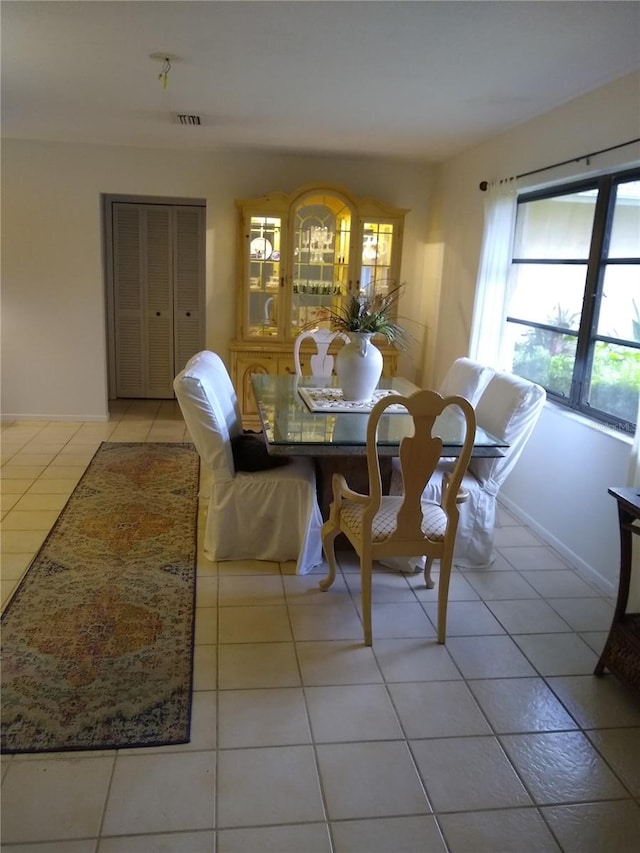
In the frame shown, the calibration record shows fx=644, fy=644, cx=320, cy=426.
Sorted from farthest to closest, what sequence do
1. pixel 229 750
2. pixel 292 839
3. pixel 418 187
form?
pixel 418 187 → pixel 229 750 → pixel 292 839

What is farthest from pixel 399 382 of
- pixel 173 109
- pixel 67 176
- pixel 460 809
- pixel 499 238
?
pixel 67 176

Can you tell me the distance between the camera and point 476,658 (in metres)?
2.45

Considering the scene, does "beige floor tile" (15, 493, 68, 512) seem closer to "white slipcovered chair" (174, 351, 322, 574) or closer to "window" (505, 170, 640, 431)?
"white slipcovered chair" (174, 351, 322, 574)

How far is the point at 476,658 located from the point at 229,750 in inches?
40.0

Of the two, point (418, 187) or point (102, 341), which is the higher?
point (418, 187)

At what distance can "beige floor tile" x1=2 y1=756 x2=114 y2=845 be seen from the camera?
163 cm

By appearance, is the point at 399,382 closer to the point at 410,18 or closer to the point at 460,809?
the point at 410,18

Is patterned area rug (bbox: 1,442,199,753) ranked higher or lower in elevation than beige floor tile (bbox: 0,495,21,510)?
lower

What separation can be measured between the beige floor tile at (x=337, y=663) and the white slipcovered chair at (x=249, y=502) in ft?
1.98

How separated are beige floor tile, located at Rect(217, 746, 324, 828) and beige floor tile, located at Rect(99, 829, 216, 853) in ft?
0.22

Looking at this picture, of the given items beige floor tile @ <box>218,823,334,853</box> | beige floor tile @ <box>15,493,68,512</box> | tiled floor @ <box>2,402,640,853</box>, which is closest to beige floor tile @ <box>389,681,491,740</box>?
tiled floor @ <box>2,402,640,853</box>

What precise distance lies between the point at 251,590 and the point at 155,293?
14.0 feet

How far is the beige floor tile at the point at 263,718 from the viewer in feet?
6.49

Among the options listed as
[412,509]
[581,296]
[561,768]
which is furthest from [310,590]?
[581,296]
